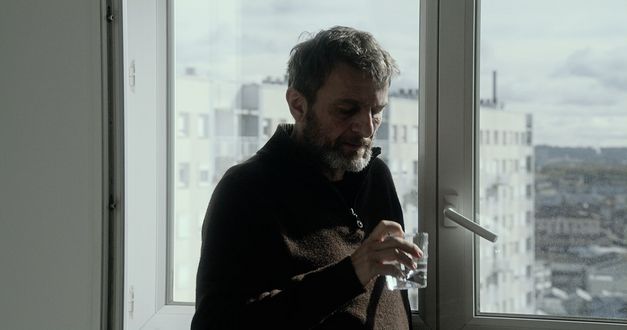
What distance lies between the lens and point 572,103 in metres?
1.94

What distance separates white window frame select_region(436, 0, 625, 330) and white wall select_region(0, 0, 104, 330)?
3.08 feet

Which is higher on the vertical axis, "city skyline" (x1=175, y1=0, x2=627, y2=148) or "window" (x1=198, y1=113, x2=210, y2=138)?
"city skyline" (x1=175, y1=0, x2=627, y2=148)

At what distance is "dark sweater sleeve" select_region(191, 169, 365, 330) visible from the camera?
5.01 ft

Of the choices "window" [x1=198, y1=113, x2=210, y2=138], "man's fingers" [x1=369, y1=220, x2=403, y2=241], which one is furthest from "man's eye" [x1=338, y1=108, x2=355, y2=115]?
"window" [x1=198, y1=113, x2=210, y2=138]

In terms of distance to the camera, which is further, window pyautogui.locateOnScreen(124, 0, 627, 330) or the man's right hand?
window pyautogui.locateOnScreen(124, 0, 627, 330)

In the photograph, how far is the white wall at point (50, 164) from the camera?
195 centimetres

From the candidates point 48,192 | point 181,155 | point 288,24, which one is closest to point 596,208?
point 288,24

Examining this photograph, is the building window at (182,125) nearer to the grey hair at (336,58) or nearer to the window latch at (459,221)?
the grey hair at (336,58)

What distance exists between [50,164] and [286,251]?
2.60 ft

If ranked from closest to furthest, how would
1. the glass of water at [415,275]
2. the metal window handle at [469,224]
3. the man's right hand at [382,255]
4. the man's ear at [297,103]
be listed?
the man's right hand at [382,255] < the glass of water at [415,275] < the man's ear at [297,103] < the metal window handle at [469,224]

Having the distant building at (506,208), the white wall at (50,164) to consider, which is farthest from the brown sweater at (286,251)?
the white wall at (50,164)

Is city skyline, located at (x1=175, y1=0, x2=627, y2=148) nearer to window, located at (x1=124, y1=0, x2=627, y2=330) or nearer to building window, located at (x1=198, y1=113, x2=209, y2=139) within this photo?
window, located at (x1=124, y1=0, x2=627, y2=330)

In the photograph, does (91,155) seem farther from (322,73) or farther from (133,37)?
(322,73)

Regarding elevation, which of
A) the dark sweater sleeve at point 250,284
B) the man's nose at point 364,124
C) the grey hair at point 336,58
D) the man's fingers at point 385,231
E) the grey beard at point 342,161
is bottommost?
the dark sweater sleeve at point 250,284
